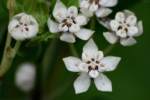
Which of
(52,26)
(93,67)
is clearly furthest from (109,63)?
(52,26)

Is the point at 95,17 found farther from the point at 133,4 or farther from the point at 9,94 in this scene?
the point at 9,94

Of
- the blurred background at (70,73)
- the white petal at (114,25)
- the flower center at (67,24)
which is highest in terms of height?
→ the flower center at (67,24)

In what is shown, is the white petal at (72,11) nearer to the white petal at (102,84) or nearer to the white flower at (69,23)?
the white flower at (69,23)

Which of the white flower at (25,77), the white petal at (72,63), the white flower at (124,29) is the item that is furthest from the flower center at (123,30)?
the white flower at (25,77)

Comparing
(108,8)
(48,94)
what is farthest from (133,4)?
(48,94)

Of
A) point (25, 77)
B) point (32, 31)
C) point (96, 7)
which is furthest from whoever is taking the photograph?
point (25, 77)

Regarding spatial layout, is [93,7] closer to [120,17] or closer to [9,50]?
[120,17]
